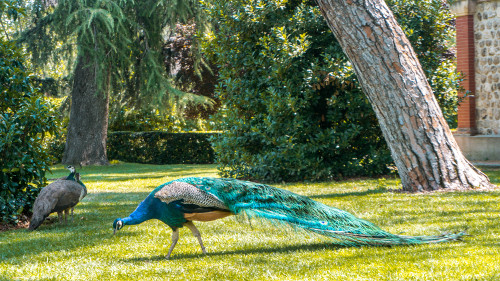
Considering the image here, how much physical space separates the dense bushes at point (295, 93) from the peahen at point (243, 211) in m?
6.57

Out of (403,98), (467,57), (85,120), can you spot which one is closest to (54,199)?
(403,98)

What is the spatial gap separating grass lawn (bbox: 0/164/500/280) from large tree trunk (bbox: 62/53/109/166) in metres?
11.8

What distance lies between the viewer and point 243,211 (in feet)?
16.9

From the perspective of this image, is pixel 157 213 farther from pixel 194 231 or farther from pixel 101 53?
pixel 101 53

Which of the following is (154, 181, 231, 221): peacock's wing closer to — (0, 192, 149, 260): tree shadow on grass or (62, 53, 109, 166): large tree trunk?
(0, 192, 149, 260): tree shadow on grass

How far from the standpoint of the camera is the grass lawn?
4.54 meters

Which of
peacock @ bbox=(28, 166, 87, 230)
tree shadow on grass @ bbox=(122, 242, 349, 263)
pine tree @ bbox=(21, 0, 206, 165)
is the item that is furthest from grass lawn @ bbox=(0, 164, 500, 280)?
pine tree @ bbox=(21, 0, 206, 165)

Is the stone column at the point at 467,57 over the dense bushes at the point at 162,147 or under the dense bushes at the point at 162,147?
over

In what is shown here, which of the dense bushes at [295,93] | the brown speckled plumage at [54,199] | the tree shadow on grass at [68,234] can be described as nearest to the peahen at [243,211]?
the tree shadow on grass at [68,234]

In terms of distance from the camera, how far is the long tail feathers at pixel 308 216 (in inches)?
201

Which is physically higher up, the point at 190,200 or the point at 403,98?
the point at 403,98

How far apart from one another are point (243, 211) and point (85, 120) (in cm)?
1593

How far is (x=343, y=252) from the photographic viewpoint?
5121mm

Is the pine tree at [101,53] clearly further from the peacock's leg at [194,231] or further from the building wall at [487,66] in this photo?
the peacock's leg at [194,231]
